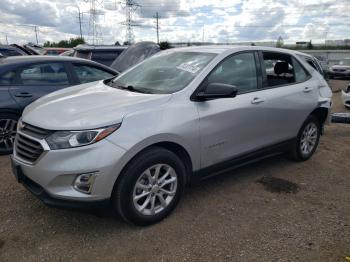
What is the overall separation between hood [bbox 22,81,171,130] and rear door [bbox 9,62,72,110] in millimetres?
1789

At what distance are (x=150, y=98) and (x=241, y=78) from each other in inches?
51.8

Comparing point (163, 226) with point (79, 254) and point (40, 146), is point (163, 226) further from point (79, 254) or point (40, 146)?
point (40, 146)

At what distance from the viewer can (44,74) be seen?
5672 mm

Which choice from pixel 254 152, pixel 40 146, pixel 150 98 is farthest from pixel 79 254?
pixel 254 152

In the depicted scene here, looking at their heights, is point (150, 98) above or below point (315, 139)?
above

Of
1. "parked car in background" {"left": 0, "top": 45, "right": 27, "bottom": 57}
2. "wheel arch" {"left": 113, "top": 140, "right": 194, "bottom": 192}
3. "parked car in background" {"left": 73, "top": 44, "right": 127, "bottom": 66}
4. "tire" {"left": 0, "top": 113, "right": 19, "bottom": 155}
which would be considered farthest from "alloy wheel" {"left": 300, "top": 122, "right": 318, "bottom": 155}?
"parked car in background" {"left": 0, "top": 45, "right": 27, "bottom": 57}

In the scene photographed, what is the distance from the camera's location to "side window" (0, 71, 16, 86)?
5.26 meters

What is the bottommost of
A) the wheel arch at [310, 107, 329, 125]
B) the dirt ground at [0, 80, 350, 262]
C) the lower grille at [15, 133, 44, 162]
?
the dirt ground at [0, 80, 350, 262]

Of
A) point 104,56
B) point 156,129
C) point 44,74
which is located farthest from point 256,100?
point 104,56

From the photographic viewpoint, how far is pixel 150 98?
335 cm

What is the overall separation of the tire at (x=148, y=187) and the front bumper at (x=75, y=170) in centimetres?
13

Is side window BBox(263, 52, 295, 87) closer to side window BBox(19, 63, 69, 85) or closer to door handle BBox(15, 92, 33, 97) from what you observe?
side window BBox(19, 63, 69, 85)

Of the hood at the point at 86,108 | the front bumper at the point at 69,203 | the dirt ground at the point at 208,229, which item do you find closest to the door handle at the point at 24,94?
the dirt ground at the point at 208,229

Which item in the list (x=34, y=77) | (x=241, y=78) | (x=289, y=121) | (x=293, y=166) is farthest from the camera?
(x=34, y=77)
